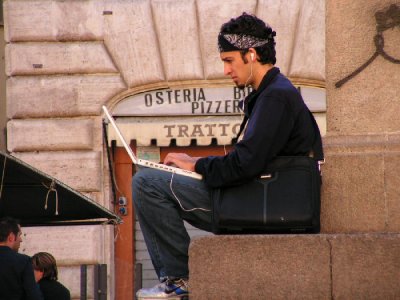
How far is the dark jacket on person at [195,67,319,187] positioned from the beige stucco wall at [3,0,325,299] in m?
8.86

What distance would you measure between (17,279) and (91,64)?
6124mm

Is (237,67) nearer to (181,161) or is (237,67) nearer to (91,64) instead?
(181,161)

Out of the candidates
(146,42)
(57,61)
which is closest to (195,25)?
(146,42)

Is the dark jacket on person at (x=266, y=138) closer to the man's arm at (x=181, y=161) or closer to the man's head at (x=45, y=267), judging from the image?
the man's arm at (x=181, y=161)

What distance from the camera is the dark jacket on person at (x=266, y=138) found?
20.6ft

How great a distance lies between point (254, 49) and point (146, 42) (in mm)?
8943

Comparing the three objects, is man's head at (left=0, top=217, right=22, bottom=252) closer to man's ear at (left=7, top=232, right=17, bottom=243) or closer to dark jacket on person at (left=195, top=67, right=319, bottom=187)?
man's ear at (left=7, top=232, right=17, bottom=243)

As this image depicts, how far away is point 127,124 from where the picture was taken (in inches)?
604

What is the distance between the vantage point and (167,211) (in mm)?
6457

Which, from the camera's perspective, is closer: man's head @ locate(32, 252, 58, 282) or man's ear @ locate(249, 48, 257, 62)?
man's ear @ locate(249, 48, 257, 62)

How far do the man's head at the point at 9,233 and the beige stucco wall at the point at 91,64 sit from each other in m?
5.36

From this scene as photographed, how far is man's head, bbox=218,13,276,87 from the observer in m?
6.49

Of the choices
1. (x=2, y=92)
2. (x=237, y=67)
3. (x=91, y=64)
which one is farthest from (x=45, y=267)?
(x=2, y=92)

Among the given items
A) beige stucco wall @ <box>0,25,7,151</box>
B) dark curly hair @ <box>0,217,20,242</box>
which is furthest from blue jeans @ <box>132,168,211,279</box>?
beige stucco wall @ <box>0,25,7,151</box>
